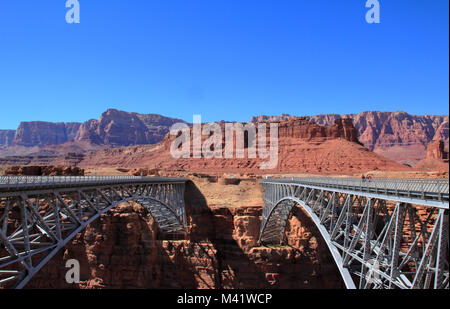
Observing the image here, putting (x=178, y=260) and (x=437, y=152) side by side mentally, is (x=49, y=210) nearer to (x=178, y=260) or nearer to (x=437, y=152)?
(x=178, y=260)

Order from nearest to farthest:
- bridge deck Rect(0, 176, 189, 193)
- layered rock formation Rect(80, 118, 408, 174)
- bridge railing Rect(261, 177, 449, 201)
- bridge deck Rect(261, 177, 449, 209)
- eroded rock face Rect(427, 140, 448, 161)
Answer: bridge deck Rect(261, 177, 449, 209)
bridge railing Rect(261, 177, 449, 201)
bridge deck Rect(0, 176, 189, 193)
layered rock formation Rect(80, 118, 408, 174)
eroded rock face Rect(427, 140, 448, 161)

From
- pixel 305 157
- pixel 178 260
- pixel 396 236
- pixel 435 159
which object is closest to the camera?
pixel 396 236

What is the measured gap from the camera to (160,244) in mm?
40844

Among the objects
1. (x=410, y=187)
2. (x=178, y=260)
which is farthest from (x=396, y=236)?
(x=178, y=260)

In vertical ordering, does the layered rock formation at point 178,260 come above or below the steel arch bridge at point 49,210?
below

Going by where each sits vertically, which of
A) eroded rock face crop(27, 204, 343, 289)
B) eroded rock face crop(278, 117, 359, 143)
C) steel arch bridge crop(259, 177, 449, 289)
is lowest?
eroded rock face crop(27, 204, 343, 289)

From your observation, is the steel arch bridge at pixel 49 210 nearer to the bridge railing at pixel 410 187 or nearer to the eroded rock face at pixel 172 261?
the eroded rock face at pixel 172 261

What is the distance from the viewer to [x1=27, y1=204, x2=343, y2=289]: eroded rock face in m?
37.6

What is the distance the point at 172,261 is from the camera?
40.5m

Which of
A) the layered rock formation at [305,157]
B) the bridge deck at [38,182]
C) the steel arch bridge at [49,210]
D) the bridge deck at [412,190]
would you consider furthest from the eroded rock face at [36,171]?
the layered rock formation at [305,157]

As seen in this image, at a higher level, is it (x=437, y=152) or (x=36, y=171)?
(x=437, y=152)

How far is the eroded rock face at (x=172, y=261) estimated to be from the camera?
37.6 m

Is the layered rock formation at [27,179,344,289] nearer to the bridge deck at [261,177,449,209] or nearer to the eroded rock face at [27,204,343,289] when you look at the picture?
the eroded rock face at [27,204,343,289]

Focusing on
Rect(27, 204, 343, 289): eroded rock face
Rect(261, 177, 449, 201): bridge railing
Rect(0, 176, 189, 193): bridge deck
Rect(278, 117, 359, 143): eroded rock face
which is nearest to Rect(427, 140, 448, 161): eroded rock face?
Rect(278, 117, 359, 143): eroded rock face
